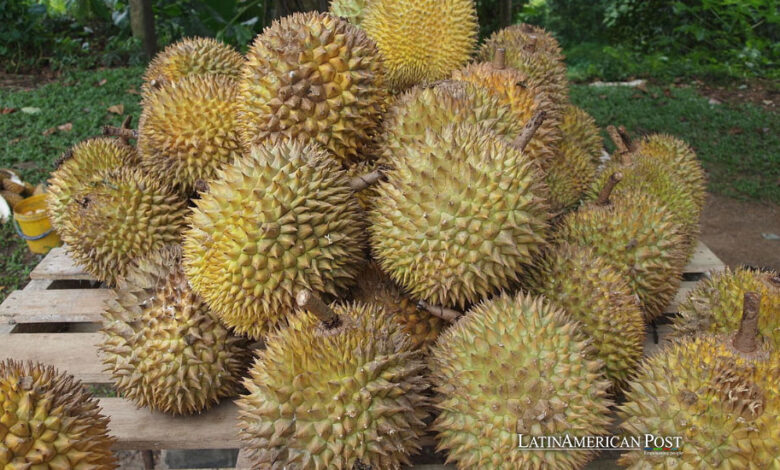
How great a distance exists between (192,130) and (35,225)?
273cm

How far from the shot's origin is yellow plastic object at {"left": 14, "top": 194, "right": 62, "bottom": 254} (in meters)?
4.40

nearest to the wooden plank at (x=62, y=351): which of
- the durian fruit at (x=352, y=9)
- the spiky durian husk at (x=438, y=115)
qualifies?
the spiky durian husk at (x=438, y=115)

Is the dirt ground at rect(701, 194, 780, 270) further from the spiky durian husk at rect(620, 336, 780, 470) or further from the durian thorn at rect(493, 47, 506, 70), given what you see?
the spiky durian husk at rect(620, 336, 780, 470)

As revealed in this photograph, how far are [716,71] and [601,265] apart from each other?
907 centimetres

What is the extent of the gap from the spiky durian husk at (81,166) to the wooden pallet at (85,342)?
19.3 inches

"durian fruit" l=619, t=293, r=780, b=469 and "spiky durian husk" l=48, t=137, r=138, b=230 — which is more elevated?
"spiky durian husk" l=48, t=137, r=138, b=230

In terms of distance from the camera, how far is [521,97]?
8.49ft

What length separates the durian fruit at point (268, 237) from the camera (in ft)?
6.15

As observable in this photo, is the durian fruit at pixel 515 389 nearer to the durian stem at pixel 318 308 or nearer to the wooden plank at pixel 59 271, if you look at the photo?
the durian stem at pixel 318 308

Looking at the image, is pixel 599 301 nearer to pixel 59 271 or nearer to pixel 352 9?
pixel 352 9

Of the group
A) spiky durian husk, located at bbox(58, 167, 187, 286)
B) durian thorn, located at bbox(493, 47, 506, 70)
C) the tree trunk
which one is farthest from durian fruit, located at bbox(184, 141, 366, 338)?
the tree trunk

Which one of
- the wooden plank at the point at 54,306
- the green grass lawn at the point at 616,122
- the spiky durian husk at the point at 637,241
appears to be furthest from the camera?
the green grass lawn at the point at 616,122

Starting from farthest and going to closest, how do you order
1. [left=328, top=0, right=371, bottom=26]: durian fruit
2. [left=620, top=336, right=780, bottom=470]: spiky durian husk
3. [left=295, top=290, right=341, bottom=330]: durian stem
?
[left=328, top=0, right=371, bottom=26]: durian fruit < [left=295, top=290, right=341, bottom=330]: durian stem < [left=620, top=336, right=780, bottom=470]: spiky durian husk

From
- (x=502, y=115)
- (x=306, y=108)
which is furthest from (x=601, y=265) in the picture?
(x=306, y=108)
